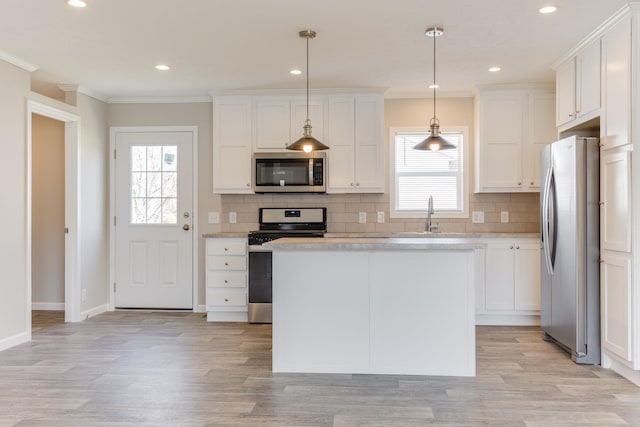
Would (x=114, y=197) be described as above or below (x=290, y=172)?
below

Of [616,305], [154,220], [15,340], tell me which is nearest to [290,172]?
[154,220]

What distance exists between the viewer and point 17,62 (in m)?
4.19

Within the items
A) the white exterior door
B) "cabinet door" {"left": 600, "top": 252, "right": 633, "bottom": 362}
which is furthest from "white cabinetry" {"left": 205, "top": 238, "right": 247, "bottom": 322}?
"cabinet door" {"left": 600, "top": 252, "right": 633, "bottom": 362}

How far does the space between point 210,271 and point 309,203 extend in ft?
4.46

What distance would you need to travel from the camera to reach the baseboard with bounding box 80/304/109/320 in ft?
17.1

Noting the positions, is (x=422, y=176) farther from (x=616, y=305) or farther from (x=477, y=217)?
(x=616, y=305)

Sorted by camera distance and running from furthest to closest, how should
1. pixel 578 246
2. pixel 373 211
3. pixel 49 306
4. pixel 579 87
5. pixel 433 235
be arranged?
pixel 49 306
pixel 373 211
pixel 433 235
pixel 579 87
pixel 578 246

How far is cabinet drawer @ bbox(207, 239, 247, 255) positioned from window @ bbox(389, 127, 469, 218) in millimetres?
1762

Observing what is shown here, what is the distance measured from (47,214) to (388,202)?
4.05 meters

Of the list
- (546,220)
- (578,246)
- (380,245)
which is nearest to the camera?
(380,245)

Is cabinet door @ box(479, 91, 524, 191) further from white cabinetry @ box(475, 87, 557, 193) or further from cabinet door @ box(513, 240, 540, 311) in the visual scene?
cabinet door @ box(513, 240, 540, 311)

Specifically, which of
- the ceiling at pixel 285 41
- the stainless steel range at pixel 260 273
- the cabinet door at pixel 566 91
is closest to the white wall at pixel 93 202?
the ceiling at pixel 285 41

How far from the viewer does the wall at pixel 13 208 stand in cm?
407

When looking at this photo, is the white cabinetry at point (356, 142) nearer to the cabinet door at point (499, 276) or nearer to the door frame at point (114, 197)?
the cabinet door at point (499, 276)
